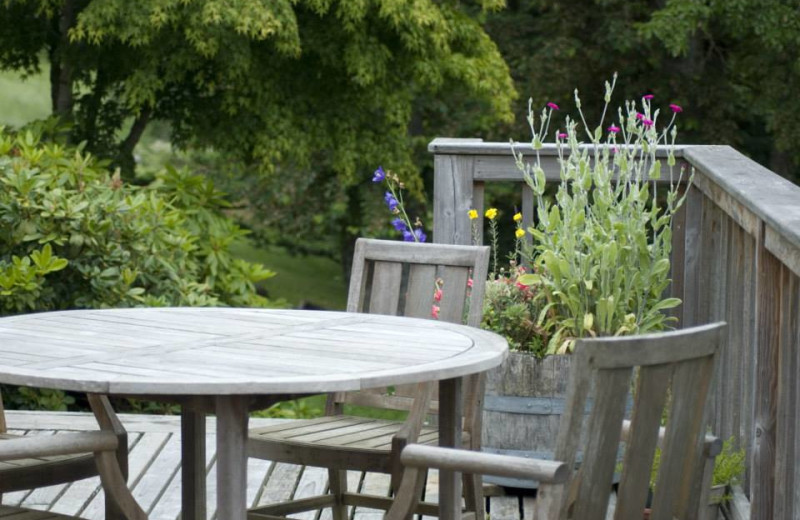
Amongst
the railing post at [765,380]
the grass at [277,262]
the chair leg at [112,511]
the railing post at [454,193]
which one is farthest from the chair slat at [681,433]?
the grass at [277,262]

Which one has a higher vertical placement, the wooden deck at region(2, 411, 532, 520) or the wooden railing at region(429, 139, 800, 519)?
the wooden railing at region(429, 139, 800, 519)

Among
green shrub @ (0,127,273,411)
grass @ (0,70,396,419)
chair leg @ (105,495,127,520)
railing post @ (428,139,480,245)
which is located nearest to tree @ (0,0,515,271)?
green shrub @ (0,127,273,411)

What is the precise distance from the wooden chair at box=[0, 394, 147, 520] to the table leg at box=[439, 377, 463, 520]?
2.41 feet

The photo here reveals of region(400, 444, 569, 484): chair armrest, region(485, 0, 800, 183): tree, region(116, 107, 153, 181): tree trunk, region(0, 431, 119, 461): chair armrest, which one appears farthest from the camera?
region(485, 0, 800, 183): tree

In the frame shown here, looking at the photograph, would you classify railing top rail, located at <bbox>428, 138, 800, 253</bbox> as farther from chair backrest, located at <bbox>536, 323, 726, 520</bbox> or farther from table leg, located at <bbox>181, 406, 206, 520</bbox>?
table leg, located at <bbox>181, 406, 206, 520</bbox>

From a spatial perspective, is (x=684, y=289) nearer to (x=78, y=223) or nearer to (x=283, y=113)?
(x=78, y=223)

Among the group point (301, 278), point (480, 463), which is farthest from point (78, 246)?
point (301, 278)

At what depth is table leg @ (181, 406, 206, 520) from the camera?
116 inches

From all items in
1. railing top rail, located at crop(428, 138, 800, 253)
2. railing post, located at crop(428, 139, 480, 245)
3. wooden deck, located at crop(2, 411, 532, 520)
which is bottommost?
wooden deck, located at crop(2, 411, 532, 520)

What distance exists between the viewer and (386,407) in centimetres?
338

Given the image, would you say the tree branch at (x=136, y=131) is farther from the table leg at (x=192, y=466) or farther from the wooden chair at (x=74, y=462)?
the table leg at (x=192, y=466)

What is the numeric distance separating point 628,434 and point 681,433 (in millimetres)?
115

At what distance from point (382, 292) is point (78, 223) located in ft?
7.51

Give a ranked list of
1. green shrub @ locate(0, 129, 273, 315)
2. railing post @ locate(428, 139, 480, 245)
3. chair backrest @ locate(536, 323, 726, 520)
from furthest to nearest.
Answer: green shrub @ locate(0, 129, 273, 315), railing post @ locate(428, 139, 480, 245), chair backrest @ locate(536, 323, 726, 520)
